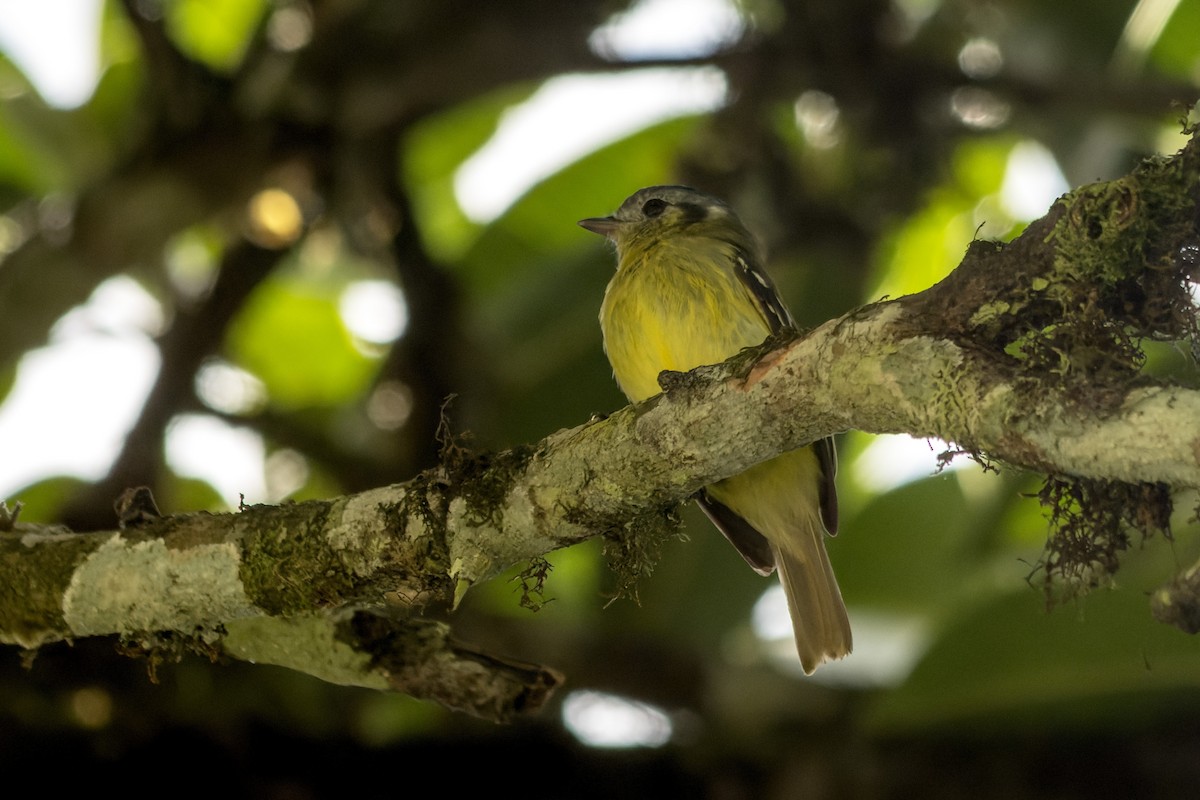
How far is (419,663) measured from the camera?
8.23 ft

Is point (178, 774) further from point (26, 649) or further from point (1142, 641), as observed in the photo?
point (1142, 641)

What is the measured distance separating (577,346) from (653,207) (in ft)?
2.22

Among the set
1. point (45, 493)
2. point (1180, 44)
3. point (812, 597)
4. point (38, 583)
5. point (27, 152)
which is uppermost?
point (27, 152)

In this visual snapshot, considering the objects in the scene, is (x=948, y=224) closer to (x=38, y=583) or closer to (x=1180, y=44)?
(x=1180, y=44)

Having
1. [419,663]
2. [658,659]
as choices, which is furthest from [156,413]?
[419,663]

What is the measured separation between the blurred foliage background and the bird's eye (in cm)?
54

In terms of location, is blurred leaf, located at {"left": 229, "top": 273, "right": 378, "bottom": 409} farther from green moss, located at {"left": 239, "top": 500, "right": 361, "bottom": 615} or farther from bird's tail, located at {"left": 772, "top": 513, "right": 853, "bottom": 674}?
green moss, located at {"left": 239, "top": 500, "right": 361, "bottom": 615}

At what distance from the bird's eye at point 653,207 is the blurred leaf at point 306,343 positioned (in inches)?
74.8

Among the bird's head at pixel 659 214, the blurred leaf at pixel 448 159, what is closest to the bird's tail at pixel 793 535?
the bird's head at pixel 659 214

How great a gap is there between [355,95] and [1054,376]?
3.62 m

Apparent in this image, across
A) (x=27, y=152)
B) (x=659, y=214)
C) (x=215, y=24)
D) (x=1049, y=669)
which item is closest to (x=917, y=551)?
(x=1049, y=669)

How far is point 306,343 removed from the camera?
20.3ft

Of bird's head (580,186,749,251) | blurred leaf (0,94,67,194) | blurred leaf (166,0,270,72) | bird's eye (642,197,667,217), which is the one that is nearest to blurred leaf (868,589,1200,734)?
bird's head (580,186,749,251)

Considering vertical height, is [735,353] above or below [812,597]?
above
